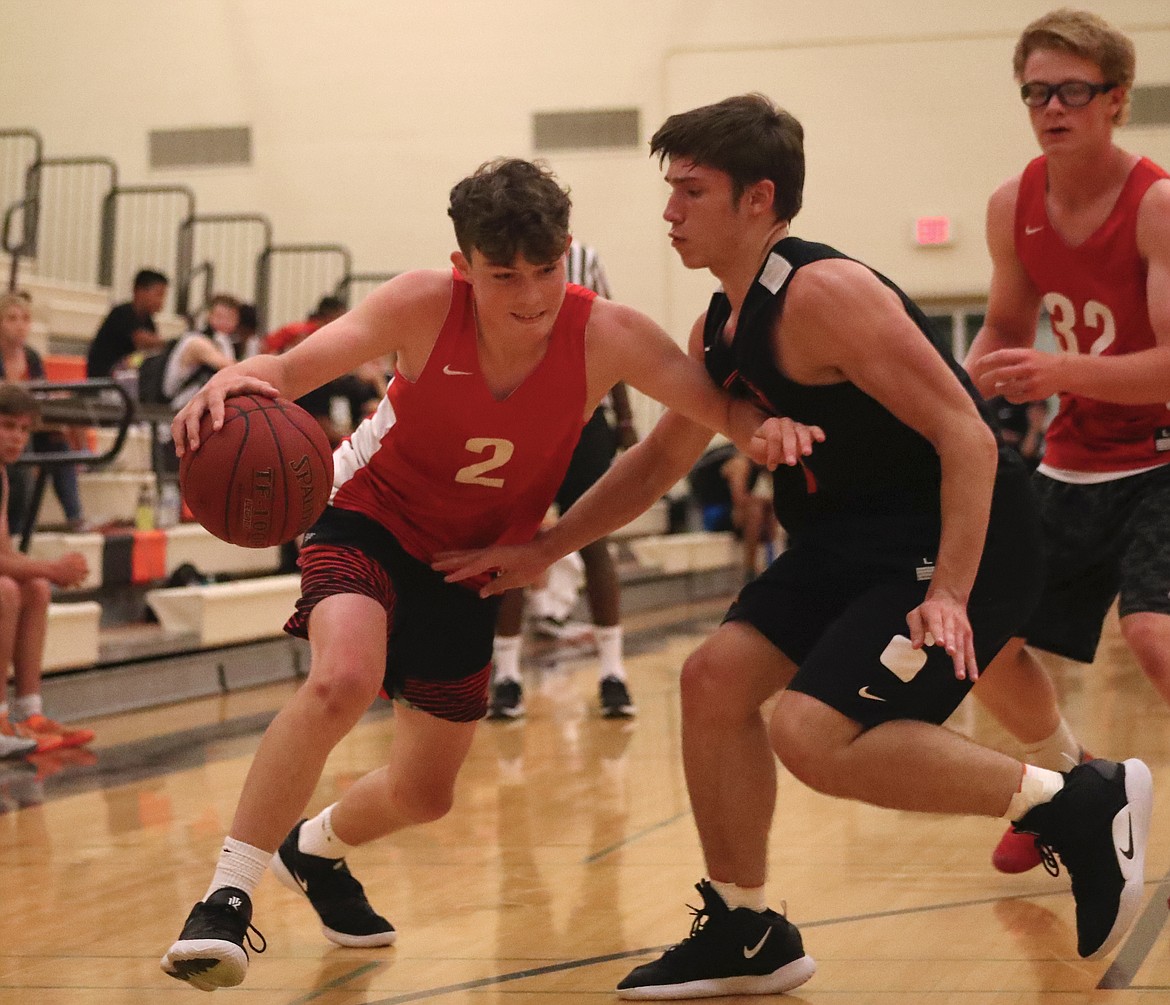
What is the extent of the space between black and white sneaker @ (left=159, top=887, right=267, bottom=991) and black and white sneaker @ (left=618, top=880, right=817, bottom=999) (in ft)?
2.25

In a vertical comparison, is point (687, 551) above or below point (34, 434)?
below

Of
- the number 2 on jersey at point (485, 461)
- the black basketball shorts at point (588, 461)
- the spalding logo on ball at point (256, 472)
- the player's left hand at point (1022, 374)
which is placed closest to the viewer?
the spalding logo on ball at point (256, 472)

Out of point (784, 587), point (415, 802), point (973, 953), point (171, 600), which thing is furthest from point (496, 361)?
point (171, 600)

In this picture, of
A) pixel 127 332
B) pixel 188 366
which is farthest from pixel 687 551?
pixel 188 366

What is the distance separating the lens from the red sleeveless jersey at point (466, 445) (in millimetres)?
2889

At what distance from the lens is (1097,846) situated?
268cm

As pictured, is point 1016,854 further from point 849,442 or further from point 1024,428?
point 1024,428

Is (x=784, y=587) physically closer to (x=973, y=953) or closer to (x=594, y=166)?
(x=973, y=953)

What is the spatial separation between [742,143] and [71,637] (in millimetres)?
4352

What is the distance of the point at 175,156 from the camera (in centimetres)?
1518

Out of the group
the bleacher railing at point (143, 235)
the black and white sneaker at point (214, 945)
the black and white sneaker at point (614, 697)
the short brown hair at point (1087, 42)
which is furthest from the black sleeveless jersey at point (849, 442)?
the bleacher railing at point (143, 235)

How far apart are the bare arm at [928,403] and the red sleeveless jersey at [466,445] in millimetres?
520

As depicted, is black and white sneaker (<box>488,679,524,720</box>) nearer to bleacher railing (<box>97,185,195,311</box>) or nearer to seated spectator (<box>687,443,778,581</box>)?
seated spectator (<box>687,443,778,581</box>)

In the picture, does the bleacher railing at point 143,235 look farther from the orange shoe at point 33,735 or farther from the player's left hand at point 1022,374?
the player's left hand at point 1022,374
